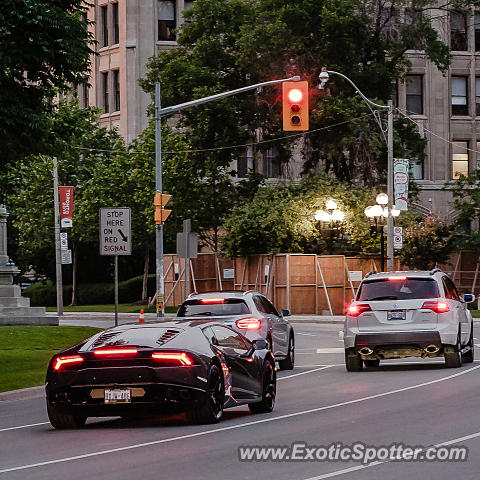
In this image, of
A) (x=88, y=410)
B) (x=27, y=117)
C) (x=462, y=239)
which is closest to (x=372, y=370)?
(x=27, y=117)

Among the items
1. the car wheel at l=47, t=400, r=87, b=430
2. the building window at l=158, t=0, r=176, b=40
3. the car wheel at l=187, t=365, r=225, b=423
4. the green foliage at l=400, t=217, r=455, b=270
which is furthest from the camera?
the building window at l=158, t=0, r=176, b=40

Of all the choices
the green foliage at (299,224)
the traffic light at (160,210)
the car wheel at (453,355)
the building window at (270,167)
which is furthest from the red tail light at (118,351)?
the building window at (270,167)

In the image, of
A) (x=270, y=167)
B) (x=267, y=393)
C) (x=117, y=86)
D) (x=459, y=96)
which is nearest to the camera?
(x=267, y=393)

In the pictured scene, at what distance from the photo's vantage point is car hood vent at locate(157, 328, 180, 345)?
1590 centimetres

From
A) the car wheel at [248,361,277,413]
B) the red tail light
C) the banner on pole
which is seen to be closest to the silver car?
the car wheel at [248,361,277,413]

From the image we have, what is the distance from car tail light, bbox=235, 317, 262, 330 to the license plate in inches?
332

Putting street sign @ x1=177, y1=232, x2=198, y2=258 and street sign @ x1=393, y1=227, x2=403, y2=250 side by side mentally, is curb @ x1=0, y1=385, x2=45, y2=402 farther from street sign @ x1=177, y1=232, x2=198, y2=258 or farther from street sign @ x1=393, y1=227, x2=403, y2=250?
street sign @ x1=393, y1=227, x2=403, y2=250

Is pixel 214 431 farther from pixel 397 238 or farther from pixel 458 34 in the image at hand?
pixel 458 34

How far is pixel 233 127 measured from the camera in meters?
64.3

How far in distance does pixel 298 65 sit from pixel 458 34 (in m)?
20.7

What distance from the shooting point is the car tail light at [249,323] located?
23.9m

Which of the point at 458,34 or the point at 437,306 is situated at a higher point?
the point at 458,34

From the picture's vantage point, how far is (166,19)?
3162 inches

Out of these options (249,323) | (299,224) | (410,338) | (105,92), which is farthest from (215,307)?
(105,92)
